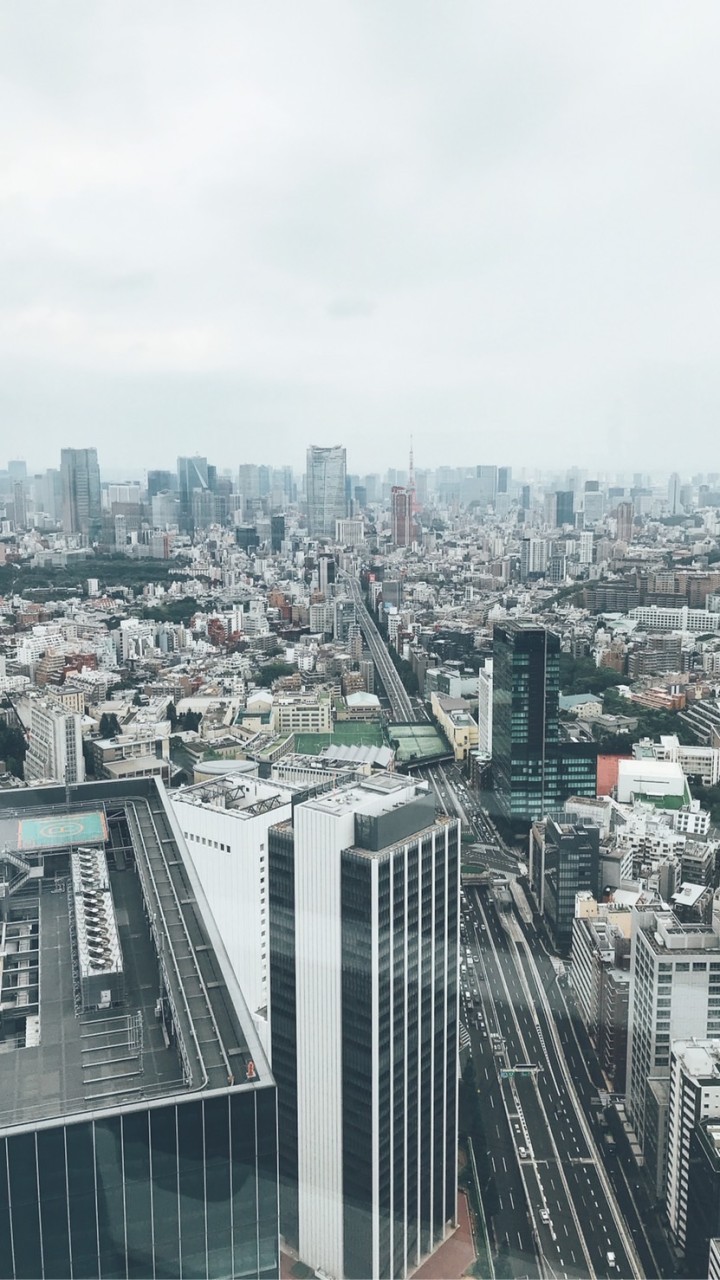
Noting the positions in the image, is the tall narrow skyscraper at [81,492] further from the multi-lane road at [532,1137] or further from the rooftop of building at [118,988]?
the rooftop of building at [118,988]

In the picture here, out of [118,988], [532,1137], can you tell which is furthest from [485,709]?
[118,988]

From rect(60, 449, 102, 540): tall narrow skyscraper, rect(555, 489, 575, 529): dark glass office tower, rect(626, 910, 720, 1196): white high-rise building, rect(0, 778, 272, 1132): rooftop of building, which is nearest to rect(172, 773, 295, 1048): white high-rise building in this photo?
rect(0, 778, 272, 1132): rooftop of building

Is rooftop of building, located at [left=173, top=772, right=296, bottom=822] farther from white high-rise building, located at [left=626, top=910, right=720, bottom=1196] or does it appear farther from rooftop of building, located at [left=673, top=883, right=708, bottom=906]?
rooftop of building, located at [left=673, top=883, right=708, bottom=906]

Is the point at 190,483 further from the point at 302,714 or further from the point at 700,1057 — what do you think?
the point at 700,1057

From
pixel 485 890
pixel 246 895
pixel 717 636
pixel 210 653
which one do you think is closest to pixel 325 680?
pixel 210 653

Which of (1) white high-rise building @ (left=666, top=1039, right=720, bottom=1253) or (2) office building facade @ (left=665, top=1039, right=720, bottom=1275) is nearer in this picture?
(2) office building facade @ (left=665, top=1039, right=720, bottom=1275)

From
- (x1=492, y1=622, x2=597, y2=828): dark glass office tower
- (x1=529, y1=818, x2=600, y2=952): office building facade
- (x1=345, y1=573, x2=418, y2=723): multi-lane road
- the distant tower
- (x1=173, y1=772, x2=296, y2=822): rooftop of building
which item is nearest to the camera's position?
(x1=173, y1=772, x2=296, y2=822): rooftop of building

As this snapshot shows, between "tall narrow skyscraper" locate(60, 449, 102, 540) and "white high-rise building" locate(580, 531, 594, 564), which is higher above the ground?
"tall narrow skyscraper" locate(60, 449, 102, 540)

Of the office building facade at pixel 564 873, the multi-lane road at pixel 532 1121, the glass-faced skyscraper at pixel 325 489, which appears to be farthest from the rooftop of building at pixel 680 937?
the glass-faced skyscraper at pixel 325 489
